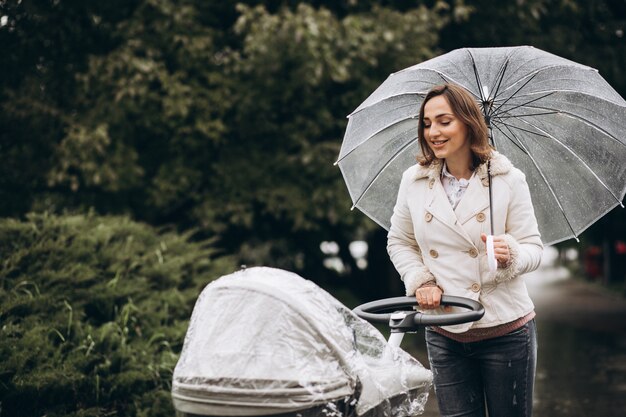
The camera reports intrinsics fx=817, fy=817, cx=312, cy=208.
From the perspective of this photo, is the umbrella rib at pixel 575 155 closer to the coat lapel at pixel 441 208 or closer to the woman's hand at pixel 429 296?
the coat lapel at pixel 441 208

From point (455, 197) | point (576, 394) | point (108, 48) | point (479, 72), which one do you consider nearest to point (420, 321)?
point (455, 197)

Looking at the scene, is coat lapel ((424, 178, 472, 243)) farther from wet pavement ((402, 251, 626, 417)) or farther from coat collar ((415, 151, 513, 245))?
wet pavement ((402, 251, 626, 417))

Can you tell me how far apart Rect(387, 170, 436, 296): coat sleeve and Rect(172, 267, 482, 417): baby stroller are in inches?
22.7

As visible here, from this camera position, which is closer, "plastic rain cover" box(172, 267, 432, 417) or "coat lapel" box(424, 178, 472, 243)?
"plastic rain cover" box(172, 267, 432, 417)

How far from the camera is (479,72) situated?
3.93 meters

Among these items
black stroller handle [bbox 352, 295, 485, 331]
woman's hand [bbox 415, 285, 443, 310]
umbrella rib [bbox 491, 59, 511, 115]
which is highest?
umbrella rib [bbox 491, 59, 511, 115]

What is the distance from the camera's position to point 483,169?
3.23 metres

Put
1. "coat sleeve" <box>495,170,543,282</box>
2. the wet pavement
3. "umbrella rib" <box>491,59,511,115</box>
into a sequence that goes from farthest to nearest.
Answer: the wet pavement < "umbrella rib" <box>491,59,511,115</box> < "coat sleeve" <box>495,170,543,282</box>

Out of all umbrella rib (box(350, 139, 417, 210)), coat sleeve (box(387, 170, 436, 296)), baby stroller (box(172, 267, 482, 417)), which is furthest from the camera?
umbrella rib (box(350, 139, 417, 210))

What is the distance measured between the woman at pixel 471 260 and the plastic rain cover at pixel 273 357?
60 cm

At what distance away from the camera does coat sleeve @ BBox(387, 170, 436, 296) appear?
327 cm

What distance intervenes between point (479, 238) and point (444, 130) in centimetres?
45

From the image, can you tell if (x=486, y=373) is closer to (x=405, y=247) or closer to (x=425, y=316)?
(x=425, y=316)

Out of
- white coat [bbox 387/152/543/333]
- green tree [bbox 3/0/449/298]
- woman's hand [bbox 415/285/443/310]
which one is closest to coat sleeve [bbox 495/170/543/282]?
white coat [bbox 387/152/543/333]
